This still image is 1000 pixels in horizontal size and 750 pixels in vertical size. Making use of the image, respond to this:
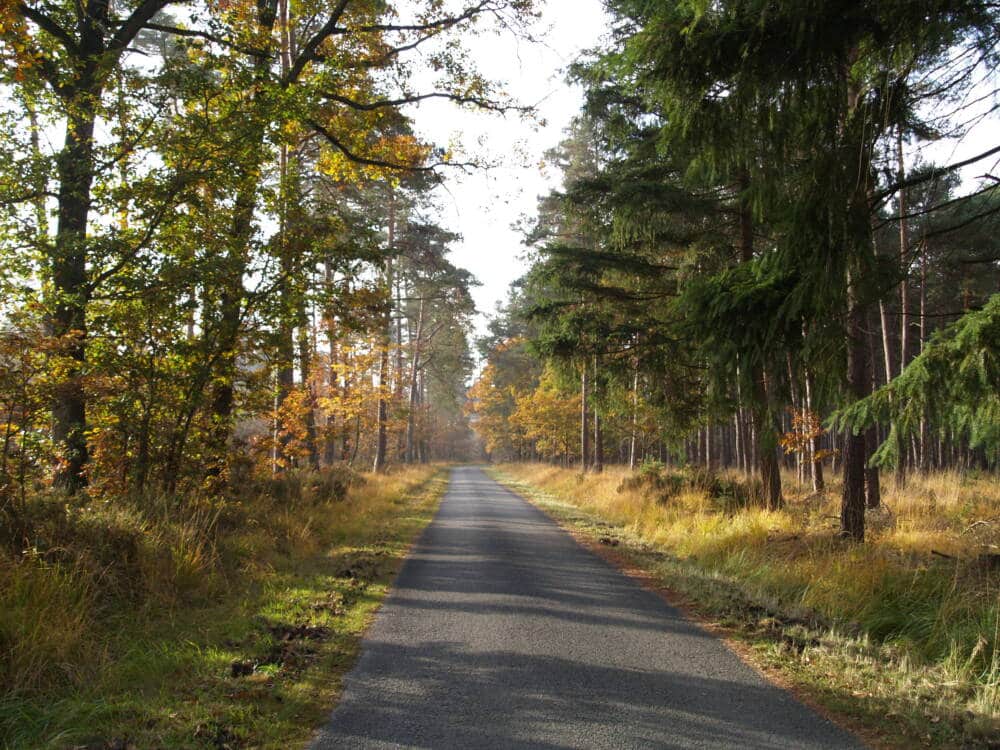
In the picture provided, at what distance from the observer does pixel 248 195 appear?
844 centimetres

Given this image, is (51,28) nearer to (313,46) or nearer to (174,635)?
(313,46)

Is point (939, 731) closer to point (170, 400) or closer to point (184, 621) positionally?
point (184, 621)

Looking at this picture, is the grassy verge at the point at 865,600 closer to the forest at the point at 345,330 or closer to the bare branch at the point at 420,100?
the forest at the point at 345,330

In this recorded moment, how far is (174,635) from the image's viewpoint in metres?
5.20

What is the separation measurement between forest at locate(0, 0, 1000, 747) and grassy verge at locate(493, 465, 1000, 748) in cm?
6

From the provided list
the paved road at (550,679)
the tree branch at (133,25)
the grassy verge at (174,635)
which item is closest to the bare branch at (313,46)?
the tree branch at (133,25)

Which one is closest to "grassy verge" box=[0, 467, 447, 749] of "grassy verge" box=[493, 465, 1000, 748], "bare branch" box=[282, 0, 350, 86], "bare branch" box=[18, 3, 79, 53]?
"grassy verge" box=[493, 465, 1000, 748]

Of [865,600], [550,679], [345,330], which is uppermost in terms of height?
[345,330]

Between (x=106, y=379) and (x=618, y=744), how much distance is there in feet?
23.7

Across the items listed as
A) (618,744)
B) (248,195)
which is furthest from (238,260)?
(618,744)

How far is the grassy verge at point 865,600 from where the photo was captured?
13.5 feet

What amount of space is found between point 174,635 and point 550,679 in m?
3.35

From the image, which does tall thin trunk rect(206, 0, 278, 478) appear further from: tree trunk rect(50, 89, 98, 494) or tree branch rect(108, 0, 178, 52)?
tree branch rect(108, 0, 178, 52)

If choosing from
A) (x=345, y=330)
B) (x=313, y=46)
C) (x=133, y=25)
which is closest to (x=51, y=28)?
(x=133, y=25)
